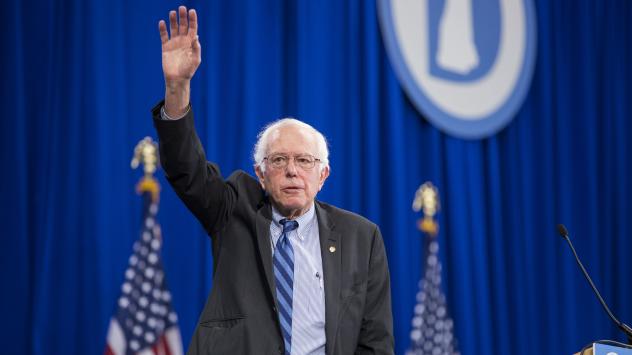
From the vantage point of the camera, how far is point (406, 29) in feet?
13.5

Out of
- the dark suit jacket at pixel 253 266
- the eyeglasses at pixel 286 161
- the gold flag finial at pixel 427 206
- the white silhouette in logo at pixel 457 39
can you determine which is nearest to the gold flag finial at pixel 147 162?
the dark suit jacket at pixel 253 266

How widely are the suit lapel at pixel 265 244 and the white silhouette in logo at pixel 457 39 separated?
2.39 metres

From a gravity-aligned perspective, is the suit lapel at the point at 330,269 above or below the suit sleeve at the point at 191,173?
below

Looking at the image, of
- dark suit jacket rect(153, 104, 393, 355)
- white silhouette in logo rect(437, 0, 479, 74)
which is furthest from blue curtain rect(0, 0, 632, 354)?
dark suit jacket rect(153, 104, 393, 355)

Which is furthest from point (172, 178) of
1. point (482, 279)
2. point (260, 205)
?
point (482, 279)

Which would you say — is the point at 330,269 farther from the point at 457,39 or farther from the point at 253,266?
the point at 457,39

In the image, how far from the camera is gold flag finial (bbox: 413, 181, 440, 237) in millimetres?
4074

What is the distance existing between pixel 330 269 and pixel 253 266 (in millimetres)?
203

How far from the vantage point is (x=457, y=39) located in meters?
4.30

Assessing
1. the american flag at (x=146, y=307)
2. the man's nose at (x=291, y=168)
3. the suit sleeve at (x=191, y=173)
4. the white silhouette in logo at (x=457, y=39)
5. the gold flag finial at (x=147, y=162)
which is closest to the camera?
the suit sleeve at (x=191, y=173)

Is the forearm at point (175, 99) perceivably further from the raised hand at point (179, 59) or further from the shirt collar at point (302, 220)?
the shirt collar at point (302, 220)

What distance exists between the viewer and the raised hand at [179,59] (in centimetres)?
191

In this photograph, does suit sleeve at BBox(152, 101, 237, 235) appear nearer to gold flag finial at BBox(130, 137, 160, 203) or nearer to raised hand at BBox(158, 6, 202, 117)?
raised hand at BBox(158, 6, 202, 117)

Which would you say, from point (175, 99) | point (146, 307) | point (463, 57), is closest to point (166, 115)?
point (175, 99)
